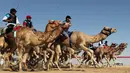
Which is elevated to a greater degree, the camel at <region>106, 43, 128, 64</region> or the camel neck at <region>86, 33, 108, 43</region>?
the camel at <region>106, 43, 128, 64</region>

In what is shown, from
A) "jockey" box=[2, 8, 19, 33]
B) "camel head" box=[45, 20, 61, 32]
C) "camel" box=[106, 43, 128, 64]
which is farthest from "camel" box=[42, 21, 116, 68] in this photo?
"camel" box=[106, 43, 128, 64]

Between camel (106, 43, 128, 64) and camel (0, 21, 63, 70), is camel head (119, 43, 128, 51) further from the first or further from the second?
camel (0, 21, 63, 70)

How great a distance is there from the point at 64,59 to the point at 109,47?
6691 mm

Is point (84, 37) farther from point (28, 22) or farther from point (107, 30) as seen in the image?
point (28, 22)

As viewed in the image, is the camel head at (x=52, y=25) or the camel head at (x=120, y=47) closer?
the camel head at (x=52, y=25)

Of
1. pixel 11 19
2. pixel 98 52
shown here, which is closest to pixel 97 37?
pixel 11 19

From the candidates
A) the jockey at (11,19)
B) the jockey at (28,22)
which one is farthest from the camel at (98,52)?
the jockey at (11,19)

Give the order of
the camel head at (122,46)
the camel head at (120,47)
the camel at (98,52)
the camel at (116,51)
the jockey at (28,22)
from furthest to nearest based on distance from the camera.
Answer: the camel head at (122,46)
the camel head at (120,47)
the camel at (116,51)
the camel at (98,52)
the jockey at (28,22)

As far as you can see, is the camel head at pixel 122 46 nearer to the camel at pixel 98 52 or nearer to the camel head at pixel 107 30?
the camel at pixel 98 52

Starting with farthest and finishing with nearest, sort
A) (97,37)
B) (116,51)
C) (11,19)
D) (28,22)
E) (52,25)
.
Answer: (116,51)
(97,37)
(28,22)
(11,19)
(52,25)

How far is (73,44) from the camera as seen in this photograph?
19.2 metres

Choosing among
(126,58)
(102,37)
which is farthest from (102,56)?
(126,58)

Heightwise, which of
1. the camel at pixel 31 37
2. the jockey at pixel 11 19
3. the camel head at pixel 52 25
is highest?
the jockey at pixel 11 19

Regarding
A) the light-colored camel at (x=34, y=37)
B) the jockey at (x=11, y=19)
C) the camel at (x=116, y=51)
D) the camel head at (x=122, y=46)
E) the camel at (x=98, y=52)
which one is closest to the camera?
the light-colored camel at (x=34, y=37)
